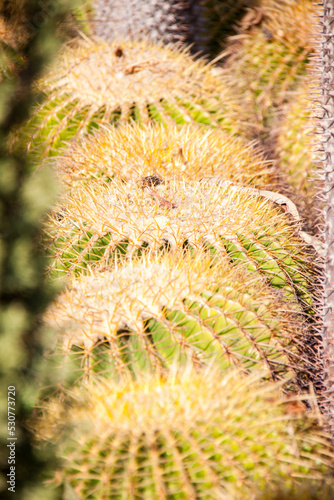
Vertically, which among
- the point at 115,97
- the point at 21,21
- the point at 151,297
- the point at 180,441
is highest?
the point at 21,21

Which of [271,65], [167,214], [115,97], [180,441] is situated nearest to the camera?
[180,441]

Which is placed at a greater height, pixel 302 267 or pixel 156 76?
pixel 156 76

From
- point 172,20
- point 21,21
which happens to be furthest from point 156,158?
point 172,20

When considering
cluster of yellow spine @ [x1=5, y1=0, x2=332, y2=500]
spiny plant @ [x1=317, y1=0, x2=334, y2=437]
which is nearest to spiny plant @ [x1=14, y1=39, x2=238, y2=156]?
cluster of yellow spine @ [x1=5, y1=0, x2=332, y2=500]

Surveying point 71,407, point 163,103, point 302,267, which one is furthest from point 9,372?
point 163,103

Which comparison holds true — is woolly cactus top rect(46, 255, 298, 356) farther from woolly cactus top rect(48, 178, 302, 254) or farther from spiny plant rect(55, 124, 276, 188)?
spiny plant rect(55, 124, 276, 188)

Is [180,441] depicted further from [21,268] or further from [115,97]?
[115,97]

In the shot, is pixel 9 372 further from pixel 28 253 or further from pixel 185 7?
pixel 185 7

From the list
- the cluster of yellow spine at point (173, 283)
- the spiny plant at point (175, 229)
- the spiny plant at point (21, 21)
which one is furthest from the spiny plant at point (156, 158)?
the spiny plant at point (21, 21)
